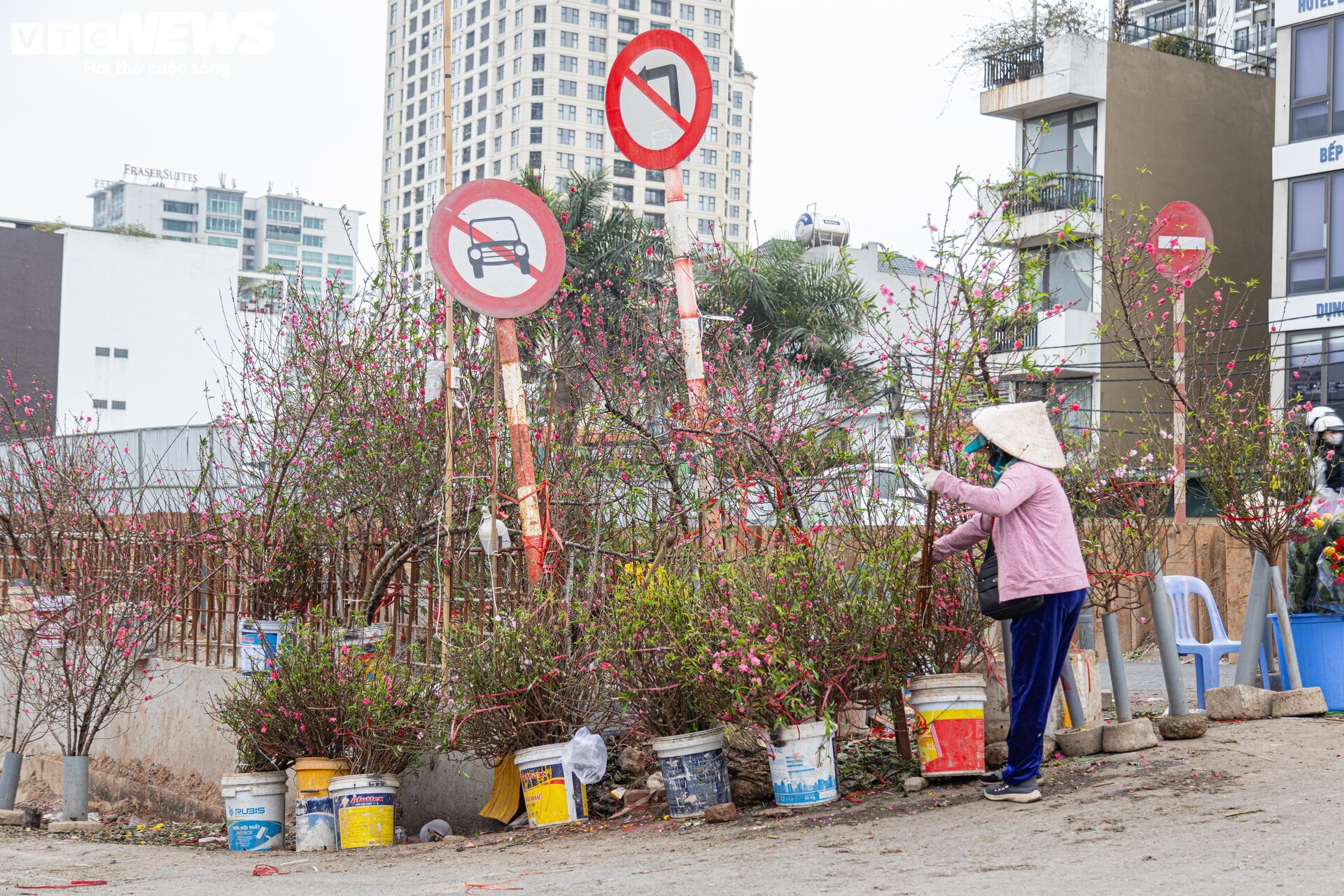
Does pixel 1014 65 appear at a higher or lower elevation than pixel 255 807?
higher

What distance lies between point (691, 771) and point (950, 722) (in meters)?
1.25

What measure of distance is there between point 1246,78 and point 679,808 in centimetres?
2725

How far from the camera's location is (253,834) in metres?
7.88

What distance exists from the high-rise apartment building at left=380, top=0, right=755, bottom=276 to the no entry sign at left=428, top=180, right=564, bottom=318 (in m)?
96.7

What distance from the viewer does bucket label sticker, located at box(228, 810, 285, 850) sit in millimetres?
7859

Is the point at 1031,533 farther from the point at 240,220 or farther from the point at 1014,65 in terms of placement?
the point at 240,220

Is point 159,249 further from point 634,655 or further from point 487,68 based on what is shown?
point 487,68

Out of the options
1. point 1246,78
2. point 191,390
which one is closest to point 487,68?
point 191,390

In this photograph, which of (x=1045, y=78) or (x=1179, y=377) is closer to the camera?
(x=1179, y=377)

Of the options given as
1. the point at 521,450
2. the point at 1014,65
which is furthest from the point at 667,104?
the point at 1014,65

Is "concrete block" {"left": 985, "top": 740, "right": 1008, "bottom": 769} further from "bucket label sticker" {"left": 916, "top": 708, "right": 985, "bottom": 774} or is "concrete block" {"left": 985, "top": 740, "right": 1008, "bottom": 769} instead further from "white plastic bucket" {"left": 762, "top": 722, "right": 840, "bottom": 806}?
"white plastic bucket" {"left": 762, "top": 722, "right": 840, "bottom": 806}

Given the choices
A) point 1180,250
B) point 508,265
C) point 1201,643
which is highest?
point 1180,250

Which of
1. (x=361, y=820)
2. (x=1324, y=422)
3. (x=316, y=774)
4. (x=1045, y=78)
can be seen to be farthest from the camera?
(x=1045, y=78)

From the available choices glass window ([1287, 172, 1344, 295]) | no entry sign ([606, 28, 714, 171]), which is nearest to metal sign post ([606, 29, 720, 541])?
no entry sign ([606, 28, 714, 171])
